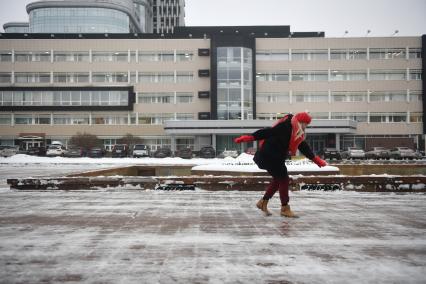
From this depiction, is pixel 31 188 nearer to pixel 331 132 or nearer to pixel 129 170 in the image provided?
pixel 129 170

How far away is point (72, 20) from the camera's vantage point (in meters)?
105

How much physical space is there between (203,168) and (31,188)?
639 cm

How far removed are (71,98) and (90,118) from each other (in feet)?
14.0

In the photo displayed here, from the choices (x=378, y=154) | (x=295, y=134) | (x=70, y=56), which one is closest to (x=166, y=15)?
(x=70, y=56)

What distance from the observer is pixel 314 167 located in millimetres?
14328

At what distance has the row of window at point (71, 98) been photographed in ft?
204

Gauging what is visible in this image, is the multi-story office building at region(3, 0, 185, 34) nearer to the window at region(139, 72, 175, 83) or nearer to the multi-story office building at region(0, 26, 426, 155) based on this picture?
the multi-story office building at region(0, 26, 426, 155)

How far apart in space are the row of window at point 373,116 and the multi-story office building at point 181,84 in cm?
15

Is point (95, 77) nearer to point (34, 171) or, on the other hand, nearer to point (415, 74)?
point (34, 171)

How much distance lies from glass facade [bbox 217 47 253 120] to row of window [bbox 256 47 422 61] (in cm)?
450

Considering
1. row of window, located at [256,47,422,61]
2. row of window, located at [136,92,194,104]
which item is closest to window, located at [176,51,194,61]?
row of window, located at [136,92,194,104]

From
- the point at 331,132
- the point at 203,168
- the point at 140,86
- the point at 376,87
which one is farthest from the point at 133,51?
the point at 203,168

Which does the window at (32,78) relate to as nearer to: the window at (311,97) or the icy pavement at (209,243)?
the window at (311,97)

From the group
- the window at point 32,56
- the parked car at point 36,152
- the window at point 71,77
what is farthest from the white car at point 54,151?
the window at point 32,56
